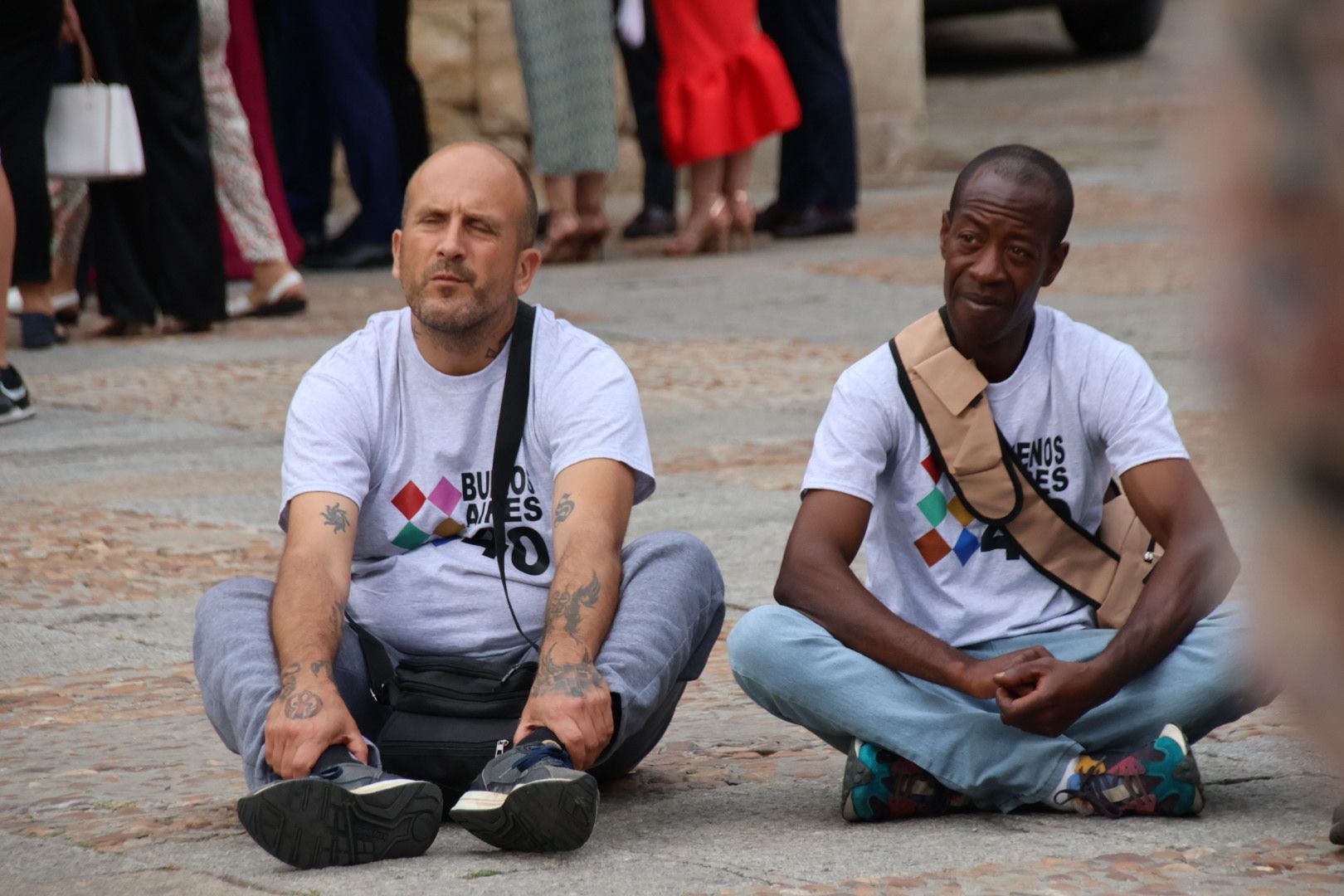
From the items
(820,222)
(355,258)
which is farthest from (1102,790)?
(820,222)

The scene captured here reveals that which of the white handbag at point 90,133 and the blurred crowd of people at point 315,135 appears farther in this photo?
the blurred crowd of people at point 315,135

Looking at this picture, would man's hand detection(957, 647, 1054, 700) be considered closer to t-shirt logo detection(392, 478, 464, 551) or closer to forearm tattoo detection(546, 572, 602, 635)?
forearm tattoo detection(546, 572, 602, 635)

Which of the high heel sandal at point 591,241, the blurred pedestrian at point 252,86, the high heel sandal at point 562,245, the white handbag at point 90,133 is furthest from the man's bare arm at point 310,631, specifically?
the high heel sandal at point 591,241

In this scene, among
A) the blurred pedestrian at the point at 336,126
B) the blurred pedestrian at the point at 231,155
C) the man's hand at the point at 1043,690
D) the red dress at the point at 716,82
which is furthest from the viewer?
the red dress at the point at 716,82

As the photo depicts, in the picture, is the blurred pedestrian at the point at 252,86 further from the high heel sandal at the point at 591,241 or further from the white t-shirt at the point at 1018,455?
the white t-shirt at the point at 1018,455

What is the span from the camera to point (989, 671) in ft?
8.98

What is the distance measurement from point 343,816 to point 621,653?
0.49 metres

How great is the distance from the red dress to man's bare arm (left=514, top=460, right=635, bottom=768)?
646 centimetres

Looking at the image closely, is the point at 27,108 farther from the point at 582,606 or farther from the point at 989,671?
the point at 989,671

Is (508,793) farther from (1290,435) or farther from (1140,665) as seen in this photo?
(1290,435)

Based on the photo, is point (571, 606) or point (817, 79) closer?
point (571, 606)

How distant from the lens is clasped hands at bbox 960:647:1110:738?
8.84 feet

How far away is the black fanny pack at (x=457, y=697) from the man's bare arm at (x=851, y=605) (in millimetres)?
428

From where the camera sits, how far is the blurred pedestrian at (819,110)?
10156mm
